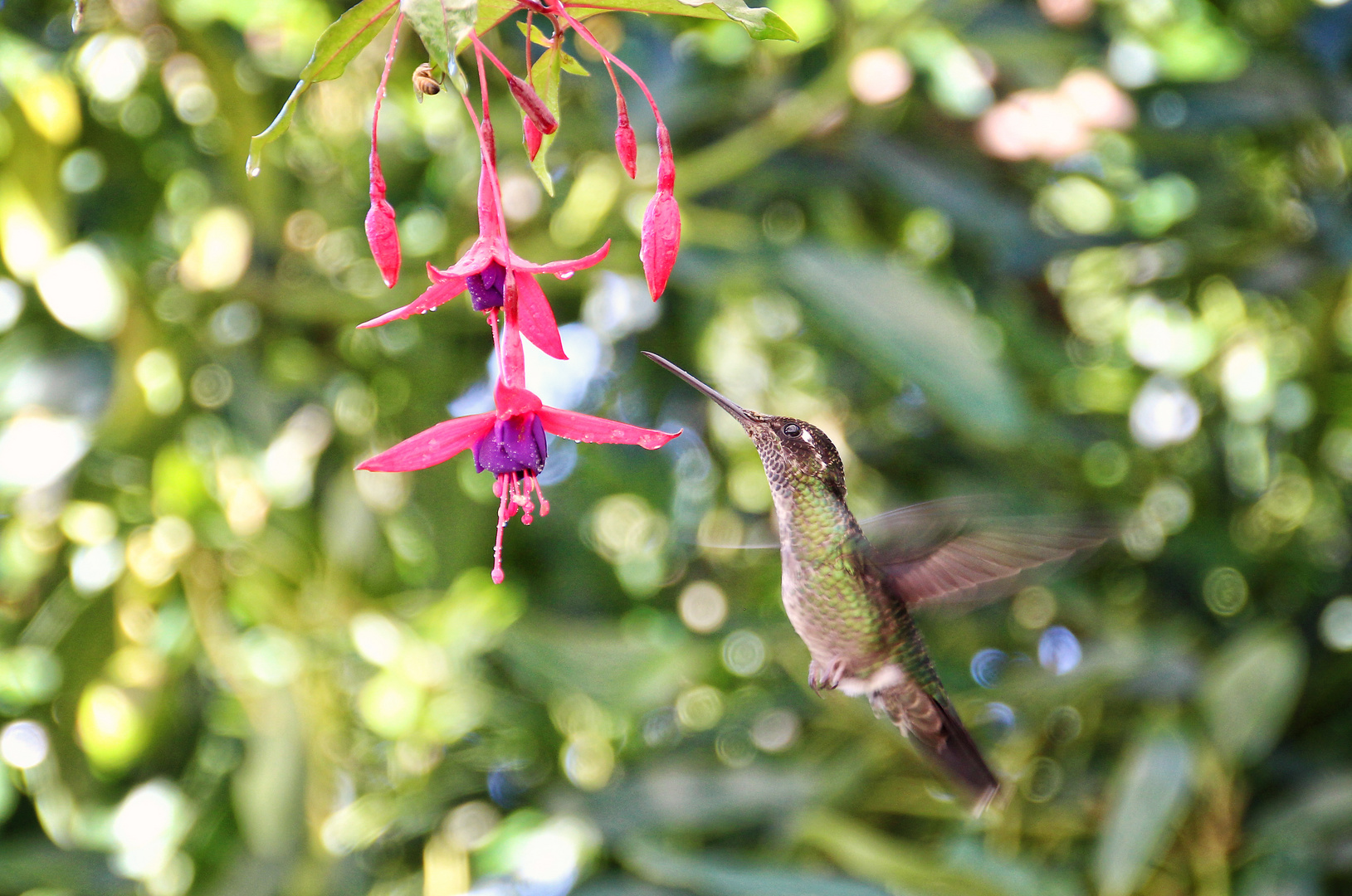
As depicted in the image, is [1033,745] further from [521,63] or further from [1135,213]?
[521,63]

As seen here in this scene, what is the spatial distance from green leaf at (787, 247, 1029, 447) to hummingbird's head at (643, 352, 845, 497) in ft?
1.66

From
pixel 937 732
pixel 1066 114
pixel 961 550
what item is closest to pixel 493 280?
pixel 961 550

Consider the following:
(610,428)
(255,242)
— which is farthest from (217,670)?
(610,428)

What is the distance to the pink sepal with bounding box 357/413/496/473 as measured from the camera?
544 millimetres

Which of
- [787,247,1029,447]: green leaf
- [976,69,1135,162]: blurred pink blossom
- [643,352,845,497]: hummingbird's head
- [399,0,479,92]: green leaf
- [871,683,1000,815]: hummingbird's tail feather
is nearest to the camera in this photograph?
[399,0,479,92]: green leaf

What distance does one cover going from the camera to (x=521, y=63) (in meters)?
1.57

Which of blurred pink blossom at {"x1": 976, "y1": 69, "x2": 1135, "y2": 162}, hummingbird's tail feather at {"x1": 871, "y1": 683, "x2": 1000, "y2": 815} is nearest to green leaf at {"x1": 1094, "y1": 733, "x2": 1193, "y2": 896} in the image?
hummingbird's tail feather at {"x1": 871, "y1": 683, "x2": 1000, "y2": 815}

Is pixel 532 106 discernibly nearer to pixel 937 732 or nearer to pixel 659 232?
pixel 659 232

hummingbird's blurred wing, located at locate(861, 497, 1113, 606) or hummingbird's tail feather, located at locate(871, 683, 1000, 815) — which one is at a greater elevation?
hummingbird's blurred wing, located at locate(861, 497, 1113, 606)

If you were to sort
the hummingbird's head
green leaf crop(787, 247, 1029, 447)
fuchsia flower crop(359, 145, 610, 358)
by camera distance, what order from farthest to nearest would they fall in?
green leaf crop(787, 247, 1029, 447) < the hummingbird's head < fuchsia flower crop(359, 145, 610, 358)

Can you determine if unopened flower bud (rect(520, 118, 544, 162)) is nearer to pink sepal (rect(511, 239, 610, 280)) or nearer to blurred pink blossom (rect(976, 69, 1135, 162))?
pink sepal (rect(511, 239, 610, 280))

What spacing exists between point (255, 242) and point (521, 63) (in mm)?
453

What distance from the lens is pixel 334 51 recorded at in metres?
0.50

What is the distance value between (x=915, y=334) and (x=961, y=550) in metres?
0.56
